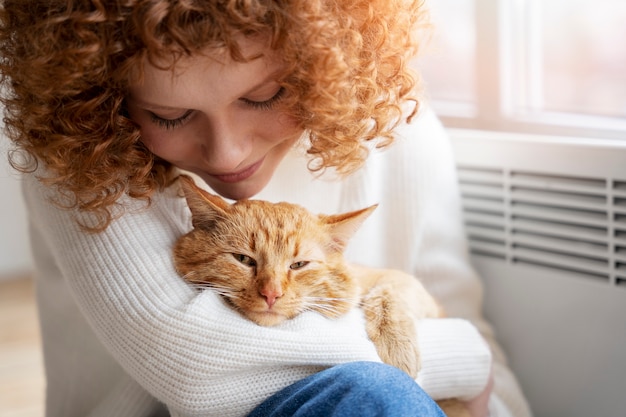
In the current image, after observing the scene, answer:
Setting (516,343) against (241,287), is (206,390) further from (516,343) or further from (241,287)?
(516,343)

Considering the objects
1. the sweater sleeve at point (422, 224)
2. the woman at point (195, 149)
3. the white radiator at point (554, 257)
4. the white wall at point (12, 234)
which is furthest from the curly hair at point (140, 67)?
the white wall at point (12, 234)

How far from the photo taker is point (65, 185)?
132 cm

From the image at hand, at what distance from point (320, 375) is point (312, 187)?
61 centimetres

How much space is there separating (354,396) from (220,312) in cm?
27

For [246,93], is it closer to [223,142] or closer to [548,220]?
[223,142]

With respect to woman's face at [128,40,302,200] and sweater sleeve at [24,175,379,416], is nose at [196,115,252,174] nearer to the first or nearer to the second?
woman's face at [128,40,302,200]

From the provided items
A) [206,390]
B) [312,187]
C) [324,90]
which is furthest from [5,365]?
[324,90]

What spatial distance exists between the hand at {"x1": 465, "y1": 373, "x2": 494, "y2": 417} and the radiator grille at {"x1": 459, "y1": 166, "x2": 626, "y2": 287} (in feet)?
1.42

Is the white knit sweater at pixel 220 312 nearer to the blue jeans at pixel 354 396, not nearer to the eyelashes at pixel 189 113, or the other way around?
the blue jeans at pixel 354 396

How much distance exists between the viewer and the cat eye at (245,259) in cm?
123

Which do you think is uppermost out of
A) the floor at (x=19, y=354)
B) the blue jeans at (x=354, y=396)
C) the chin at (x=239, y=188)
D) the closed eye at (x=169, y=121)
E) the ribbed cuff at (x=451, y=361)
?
the closed eye at (x=169, y=121)

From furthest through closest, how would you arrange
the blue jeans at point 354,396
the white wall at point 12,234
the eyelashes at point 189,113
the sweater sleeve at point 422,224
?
the white wall at point 12,234
the sweater sleeve at point 422,224
the eyelashes at point 189,113
the blue jeans at point 354,396

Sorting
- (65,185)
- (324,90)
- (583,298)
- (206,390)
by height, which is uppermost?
(324,90)

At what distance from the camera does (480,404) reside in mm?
1475
